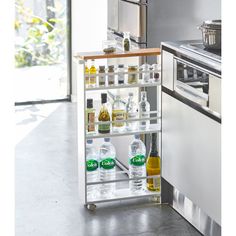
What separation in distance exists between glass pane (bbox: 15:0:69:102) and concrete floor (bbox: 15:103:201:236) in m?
1.50

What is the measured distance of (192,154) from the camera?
11.9 ft

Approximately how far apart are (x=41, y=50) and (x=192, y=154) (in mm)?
3343

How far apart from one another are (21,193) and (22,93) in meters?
2.46

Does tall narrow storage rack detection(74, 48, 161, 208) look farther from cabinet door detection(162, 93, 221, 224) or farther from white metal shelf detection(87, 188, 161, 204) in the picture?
cabinet door detection(162, 93, 221, 224)

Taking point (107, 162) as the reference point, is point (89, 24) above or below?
above

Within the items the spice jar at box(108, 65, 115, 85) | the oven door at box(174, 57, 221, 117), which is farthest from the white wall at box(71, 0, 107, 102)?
the oven door at box(174, 57, 221, 117)

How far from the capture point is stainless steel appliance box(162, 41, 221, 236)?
3.32m

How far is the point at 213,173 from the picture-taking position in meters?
3.35

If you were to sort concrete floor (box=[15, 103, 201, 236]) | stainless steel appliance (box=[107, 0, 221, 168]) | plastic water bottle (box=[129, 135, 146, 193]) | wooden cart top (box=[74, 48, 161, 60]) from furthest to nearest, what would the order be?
stainless steel appliance (box=[107, 0, 221, 168])
plastic water bottle (box=[129, 135, 146, 193])
wooden cart top (box=[74, 48, 161, 60])
concrete floor (box=[15, 103, 201, 236])

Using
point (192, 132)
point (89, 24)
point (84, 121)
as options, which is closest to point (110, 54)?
point (84, 121)

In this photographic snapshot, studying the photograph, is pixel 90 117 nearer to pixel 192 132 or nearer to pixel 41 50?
pixel 192 132

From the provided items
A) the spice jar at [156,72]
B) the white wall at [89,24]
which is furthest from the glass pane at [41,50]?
the spice jar at [156,72]
